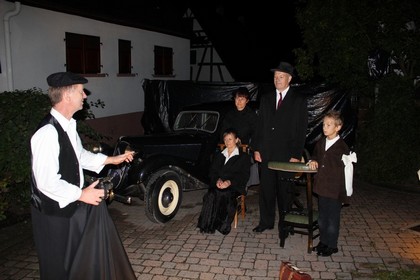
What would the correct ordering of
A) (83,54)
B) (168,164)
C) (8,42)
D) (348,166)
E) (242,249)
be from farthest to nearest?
1. (83,54)
2. (8,42)
3. (168,164)
4. (242,249)
5. (348,166)

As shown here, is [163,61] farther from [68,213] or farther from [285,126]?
[68,213]

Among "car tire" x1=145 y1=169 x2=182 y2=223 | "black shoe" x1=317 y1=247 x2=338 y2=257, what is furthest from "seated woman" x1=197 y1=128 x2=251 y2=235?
"black shoe" x1=317 y1=247 x2=338 y2=257

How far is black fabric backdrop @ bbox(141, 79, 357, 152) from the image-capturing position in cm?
905

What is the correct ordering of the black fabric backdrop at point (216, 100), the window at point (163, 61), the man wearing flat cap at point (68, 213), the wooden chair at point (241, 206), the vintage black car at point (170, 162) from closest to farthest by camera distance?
the man wearing flat cap at point (68, 213)
the wooden chair at point (241, 206)
the vintage black car at point (170, 162)
the black fabric backdrop at point (216, 100)
the window at point (163, 61)

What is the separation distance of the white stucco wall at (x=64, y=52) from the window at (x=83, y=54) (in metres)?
0.17

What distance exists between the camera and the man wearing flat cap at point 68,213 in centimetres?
252

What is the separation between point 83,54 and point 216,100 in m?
3.98

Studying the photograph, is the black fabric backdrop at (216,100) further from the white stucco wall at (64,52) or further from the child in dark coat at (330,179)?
the child in dark coat at (330,179)

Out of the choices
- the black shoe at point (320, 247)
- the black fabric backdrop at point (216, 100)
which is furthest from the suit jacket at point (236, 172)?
the black fabric backdrop at point (216, 100)

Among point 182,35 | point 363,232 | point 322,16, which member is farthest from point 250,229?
point 182,35

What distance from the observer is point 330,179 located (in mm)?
4102

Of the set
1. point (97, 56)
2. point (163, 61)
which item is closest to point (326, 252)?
point (97, 56)

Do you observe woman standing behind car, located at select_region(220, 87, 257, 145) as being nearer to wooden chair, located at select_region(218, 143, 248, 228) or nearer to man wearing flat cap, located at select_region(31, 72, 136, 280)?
wooden chair, located at select_region(218, 143, 248, 228)

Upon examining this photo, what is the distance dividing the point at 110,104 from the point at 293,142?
26.6 ft
